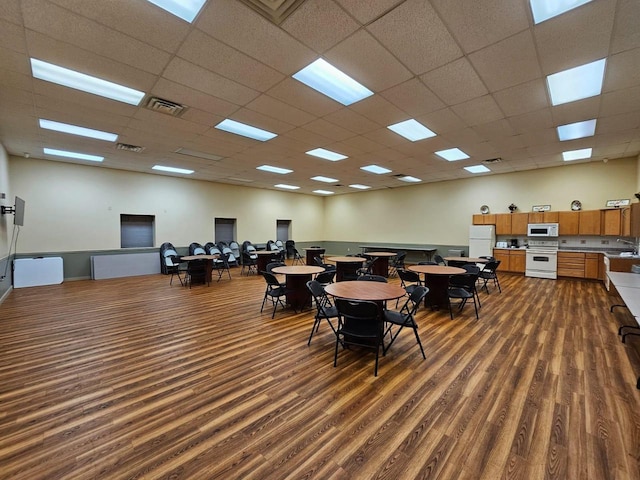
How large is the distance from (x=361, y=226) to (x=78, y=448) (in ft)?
39.5

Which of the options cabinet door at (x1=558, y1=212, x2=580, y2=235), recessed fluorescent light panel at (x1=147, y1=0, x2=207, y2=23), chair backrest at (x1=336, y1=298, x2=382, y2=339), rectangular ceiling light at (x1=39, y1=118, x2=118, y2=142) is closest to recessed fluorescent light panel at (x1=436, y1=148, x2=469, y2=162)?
cabinet door at (x1=558, y1=212, x2=580, y2=235)

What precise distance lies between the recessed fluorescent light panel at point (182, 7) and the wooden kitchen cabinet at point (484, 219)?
9.35 metres

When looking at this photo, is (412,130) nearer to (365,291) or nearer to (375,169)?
(375,169)

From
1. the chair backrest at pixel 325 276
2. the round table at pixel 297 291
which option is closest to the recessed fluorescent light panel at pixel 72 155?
the round table at pixel 297 291

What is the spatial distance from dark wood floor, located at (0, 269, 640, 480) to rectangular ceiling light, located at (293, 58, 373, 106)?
127 inches

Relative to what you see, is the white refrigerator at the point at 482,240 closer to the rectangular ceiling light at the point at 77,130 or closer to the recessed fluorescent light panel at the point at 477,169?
the recessed fluorescent light panel at the point at 477,169

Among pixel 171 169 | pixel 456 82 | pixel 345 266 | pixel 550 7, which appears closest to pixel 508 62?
pixel 456 82

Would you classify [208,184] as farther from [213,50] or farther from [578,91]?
[578,91]

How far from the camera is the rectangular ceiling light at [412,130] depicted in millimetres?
4922

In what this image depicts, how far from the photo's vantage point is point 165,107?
4.14 metres

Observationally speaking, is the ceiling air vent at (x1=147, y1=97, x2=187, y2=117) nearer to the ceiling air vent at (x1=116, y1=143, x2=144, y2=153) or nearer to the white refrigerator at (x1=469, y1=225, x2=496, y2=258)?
the ceiling air vent at (x1=116, y1=143, x2=144, y2=153)

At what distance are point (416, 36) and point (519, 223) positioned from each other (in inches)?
312

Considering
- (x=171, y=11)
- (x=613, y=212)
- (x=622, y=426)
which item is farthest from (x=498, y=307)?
(x=171, y=11)

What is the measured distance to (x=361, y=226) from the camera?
13195 mm
